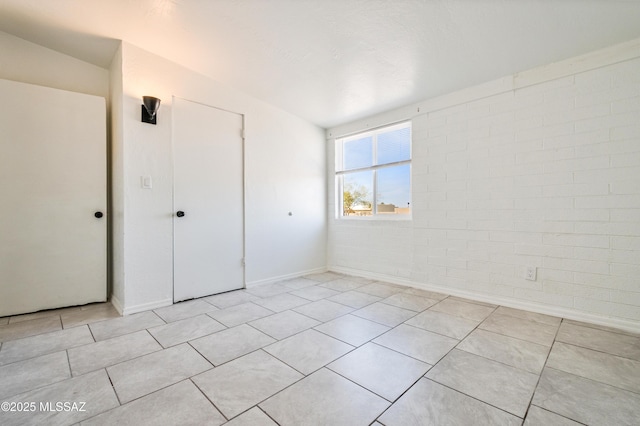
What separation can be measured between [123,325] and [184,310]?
19.6 inches

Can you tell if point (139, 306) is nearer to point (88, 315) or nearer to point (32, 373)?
point (88, 315)

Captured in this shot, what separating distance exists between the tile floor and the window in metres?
1.66

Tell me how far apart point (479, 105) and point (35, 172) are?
454 centimetres

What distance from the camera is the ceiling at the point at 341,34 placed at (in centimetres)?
201

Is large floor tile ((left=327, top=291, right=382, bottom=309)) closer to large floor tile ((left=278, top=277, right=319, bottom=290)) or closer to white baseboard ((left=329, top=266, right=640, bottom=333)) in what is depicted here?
large floor tile ((left=278, top=277, right=319, bottom=290))

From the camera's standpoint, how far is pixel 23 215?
2.55 metres

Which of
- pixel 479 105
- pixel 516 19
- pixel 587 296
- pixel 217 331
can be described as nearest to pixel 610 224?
pixel 587 296

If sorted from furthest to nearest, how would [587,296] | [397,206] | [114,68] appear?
1. [397,206]
2. [114,68]
3. [587,296]

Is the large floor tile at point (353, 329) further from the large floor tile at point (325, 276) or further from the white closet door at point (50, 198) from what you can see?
the white closet door at point (50, 198)

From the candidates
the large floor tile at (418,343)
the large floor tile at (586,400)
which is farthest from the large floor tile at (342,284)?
the large floor tile at (586,400)

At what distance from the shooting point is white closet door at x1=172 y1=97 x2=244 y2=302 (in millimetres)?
2924

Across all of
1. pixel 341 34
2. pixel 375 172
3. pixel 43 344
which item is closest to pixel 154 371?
pixel 43 344

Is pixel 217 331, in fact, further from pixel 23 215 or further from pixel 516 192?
pixel 516 192

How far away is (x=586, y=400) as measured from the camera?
1.40 metres
